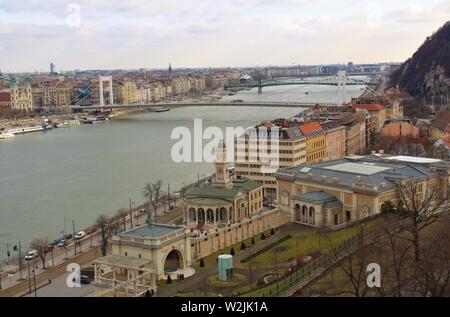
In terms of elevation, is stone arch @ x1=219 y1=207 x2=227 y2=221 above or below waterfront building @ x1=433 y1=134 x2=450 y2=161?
below

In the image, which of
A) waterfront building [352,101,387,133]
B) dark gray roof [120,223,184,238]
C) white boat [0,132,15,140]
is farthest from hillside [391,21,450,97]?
dark gray roof [120,223,184,238]

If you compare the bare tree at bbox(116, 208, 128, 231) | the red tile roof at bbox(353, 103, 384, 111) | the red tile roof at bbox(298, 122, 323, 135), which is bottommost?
the bare tree at bbox(116, 208, 128, 231)

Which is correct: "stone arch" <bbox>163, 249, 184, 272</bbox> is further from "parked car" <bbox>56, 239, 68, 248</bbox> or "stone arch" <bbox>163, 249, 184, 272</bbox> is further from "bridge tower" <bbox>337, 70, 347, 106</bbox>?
"bridge tower" <bbox>337, 70, 347, 106</bbox>

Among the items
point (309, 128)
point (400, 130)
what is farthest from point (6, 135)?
point (400, 130)

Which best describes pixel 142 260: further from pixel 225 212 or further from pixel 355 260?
pixel 225 212

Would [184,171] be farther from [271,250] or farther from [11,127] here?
[11,127]
